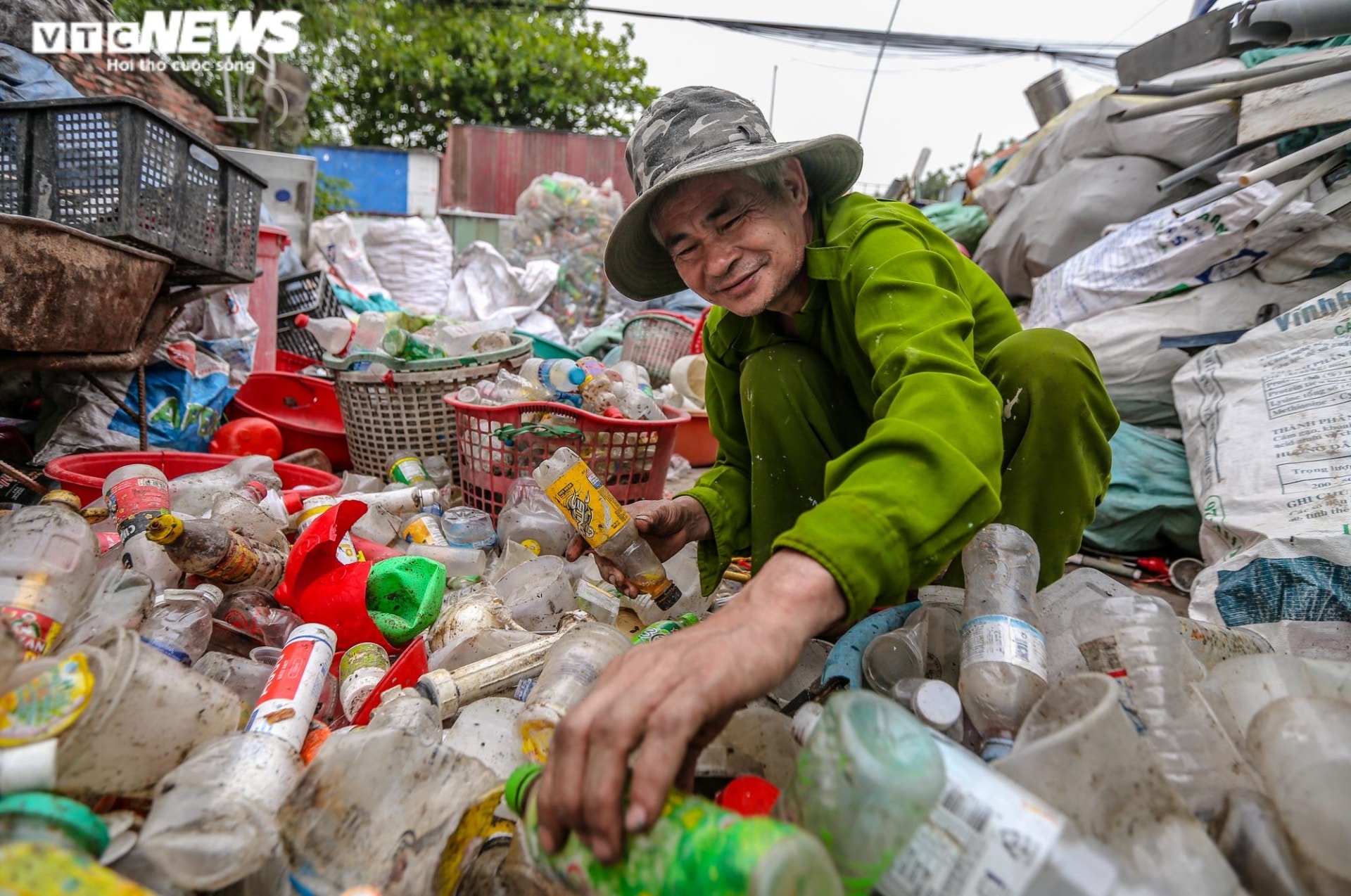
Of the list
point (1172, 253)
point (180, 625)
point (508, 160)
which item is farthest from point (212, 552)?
point (508, 160)

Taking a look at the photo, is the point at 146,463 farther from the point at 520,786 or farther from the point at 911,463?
the point at 911,463

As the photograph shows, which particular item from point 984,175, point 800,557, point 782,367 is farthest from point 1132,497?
point 984,175

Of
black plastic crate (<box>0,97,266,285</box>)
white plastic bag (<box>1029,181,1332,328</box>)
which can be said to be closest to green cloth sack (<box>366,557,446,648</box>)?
black plastic crate (<box>0,97,266,285</box>)

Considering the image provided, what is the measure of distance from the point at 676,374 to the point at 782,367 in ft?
8.76

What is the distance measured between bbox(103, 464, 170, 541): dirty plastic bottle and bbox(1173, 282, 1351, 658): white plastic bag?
10.4 ft

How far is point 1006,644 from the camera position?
1293 millimetres

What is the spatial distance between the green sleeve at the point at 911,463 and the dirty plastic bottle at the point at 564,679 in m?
0.46

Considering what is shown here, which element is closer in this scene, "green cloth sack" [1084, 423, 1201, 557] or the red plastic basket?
the red plastic basket

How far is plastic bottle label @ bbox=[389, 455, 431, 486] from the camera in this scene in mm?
3074

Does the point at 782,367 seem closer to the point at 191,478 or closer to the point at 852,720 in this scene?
the point at 852,720

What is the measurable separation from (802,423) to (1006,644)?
0.85 meters

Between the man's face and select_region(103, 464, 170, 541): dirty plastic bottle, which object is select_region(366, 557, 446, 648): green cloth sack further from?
the man's face

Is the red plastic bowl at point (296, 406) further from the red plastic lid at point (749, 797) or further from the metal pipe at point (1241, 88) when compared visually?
the metal pipe at point (1241, 88)

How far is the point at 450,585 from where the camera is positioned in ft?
7.55
